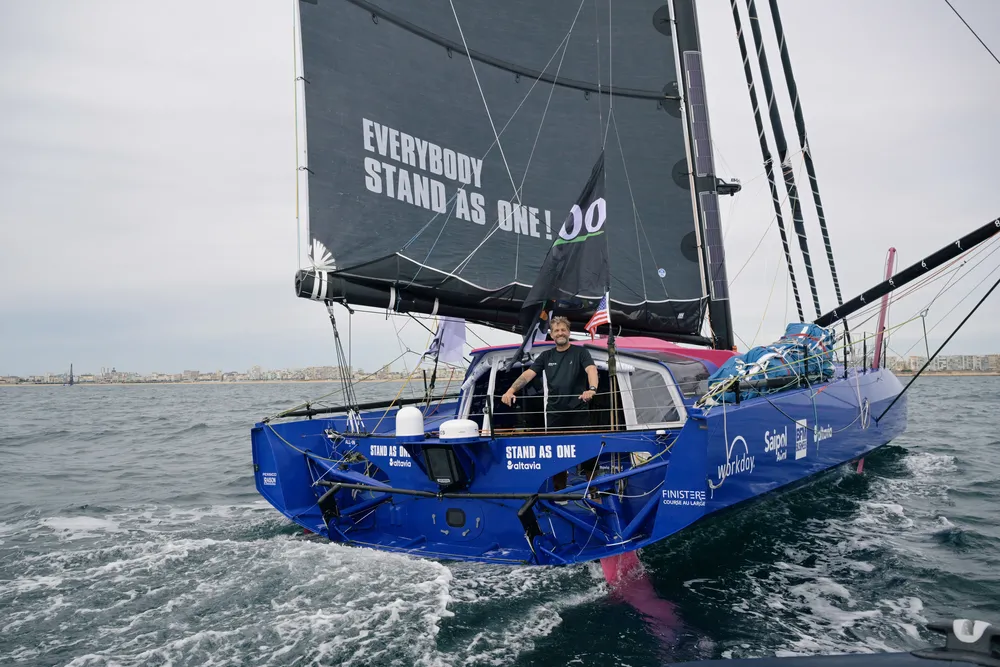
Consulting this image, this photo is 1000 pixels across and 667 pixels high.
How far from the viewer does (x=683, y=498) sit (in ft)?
15.0

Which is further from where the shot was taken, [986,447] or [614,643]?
[986,447]

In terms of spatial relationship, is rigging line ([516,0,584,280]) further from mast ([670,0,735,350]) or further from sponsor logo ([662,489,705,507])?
sponsor logo ([662,489,705,507])

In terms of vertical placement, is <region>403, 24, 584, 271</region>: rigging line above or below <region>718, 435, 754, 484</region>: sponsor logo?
above

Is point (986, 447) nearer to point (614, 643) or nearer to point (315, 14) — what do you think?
point (614, 643)

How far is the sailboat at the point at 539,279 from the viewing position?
544 centimetres

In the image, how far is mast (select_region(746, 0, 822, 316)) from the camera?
984cm

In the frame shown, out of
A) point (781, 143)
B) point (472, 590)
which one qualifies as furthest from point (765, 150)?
point (472, 590)

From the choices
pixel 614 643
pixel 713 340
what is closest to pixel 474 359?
pixel 614 643

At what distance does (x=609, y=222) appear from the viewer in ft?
29.9

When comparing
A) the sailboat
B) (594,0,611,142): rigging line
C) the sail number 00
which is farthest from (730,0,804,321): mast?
the sail number 00

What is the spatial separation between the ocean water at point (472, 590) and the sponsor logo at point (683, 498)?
2.44 feet

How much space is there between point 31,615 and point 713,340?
321 inches

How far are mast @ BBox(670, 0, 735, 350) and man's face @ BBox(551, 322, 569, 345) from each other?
4169 millimetres

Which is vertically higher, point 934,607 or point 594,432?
point 594,432
